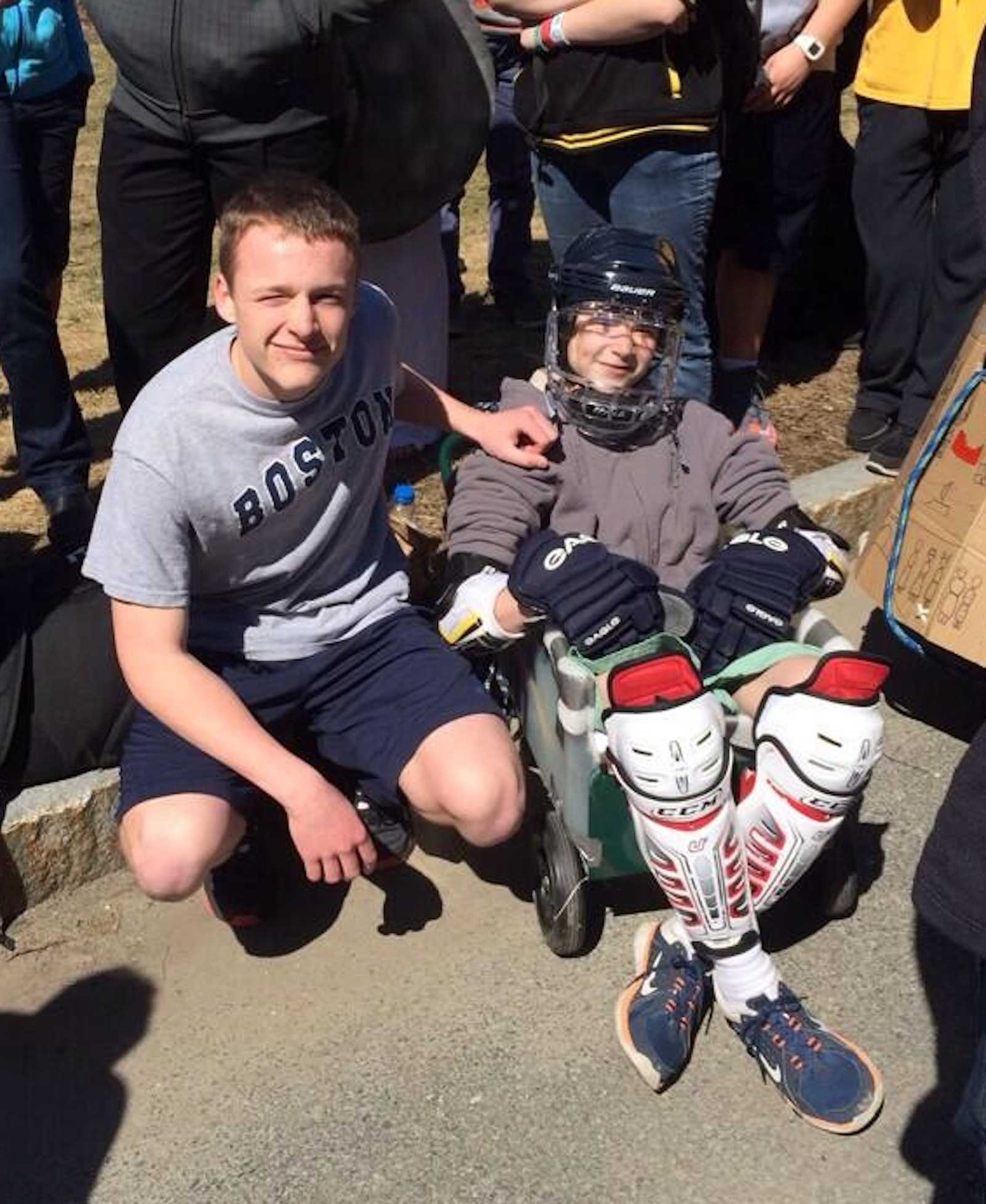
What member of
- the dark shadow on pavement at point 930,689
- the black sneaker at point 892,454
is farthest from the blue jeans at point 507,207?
the dark shadow on pavement at point 930,689

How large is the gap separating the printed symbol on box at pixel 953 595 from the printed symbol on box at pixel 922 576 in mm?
72

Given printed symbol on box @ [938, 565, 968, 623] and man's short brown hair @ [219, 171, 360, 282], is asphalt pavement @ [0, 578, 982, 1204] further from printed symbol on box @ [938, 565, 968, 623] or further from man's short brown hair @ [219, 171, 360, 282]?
man's short brown hair @ [219, 171, 360, 282]

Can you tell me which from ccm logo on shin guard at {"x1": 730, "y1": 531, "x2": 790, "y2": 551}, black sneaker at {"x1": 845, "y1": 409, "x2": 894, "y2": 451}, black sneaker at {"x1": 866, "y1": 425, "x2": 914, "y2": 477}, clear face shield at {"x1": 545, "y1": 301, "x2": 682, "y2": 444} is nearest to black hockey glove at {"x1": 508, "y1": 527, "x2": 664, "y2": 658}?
ccm logo on shin guard at {"x1": 730, "y1": 531, "x2": 790, "y2": 551}

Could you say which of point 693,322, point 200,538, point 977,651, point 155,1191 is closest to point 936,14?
point 693,322

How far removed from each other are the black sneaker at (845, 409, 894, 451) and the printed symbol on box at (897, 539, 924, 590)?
1476 millimetres

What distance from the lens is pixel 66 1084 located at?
2.79 metres

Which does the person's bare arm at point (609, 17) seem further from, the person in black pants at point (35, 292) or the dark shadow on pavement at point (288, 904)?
the dark shadow on pavement at point (288, 904)

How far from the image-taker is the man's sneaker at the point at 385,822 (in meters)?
3.06

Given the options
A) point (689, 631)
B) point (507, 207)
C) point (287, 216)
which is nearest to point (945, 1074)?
point (689, 631)

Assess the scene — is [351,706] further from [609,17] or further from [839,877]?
[609,17]

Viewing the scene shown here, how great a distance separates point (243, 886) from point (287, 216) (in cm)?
128

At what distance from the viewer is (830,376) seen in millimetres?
5574

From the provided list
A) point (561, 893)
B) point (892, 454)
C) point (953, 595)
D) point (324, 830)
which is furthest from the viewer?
point (892, 454)

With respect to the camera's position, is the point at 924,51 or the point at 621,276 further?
the point at 924,51
